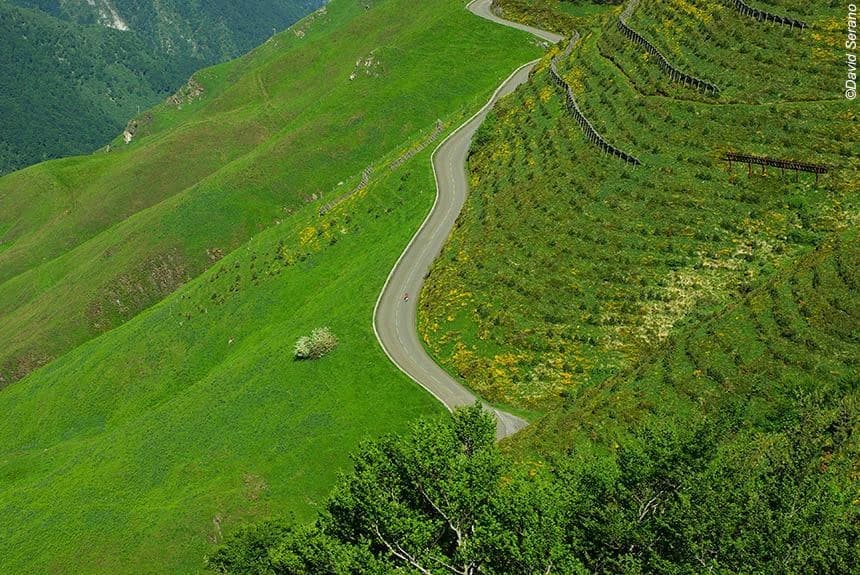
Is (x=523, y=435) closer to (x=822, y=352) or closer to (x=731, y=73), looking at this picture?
(x=822, y=352)

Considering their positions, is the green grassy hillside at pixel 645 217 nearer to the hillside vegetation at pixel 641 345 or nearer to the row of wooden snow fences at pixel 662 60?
the hillside vegetation at pixel 641 345

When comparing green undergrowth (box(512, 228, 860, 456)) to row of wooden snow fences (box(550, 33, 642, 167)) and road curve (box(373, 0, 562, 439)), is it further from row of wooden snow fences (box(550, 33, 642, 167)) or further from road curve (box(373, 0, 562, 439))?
row of wooden snow fences (box(550, 33, 642, 167))

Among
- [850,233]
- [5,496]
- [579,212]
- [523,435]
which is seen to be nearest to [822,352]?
[850,233]

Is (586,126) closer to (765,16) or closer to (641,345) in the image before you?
(765,16)

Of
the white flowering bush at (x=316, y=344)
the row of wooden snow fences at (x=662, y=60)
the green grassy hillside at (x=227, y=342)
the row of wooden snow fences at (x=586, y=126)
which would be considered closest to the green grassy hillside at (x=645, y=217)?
the row of wooden snow fences at (x=586, y=126)

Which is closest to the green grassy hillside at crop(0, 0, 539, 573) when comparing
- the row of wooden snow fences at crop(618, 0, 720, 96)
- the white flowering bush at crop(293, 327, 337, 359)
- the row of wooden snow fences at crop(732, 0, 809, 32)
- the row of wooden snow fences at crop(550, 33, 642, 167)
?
the white flowering bush at crop(293, 327, 337, 359)

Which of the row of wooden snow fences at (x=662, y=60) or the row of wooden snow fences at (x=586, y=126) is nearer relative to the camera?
the row of wooden snow fences at (x=586, y=126)

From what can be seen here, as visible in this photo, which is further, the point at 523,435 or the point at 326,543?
the point at 523,435
